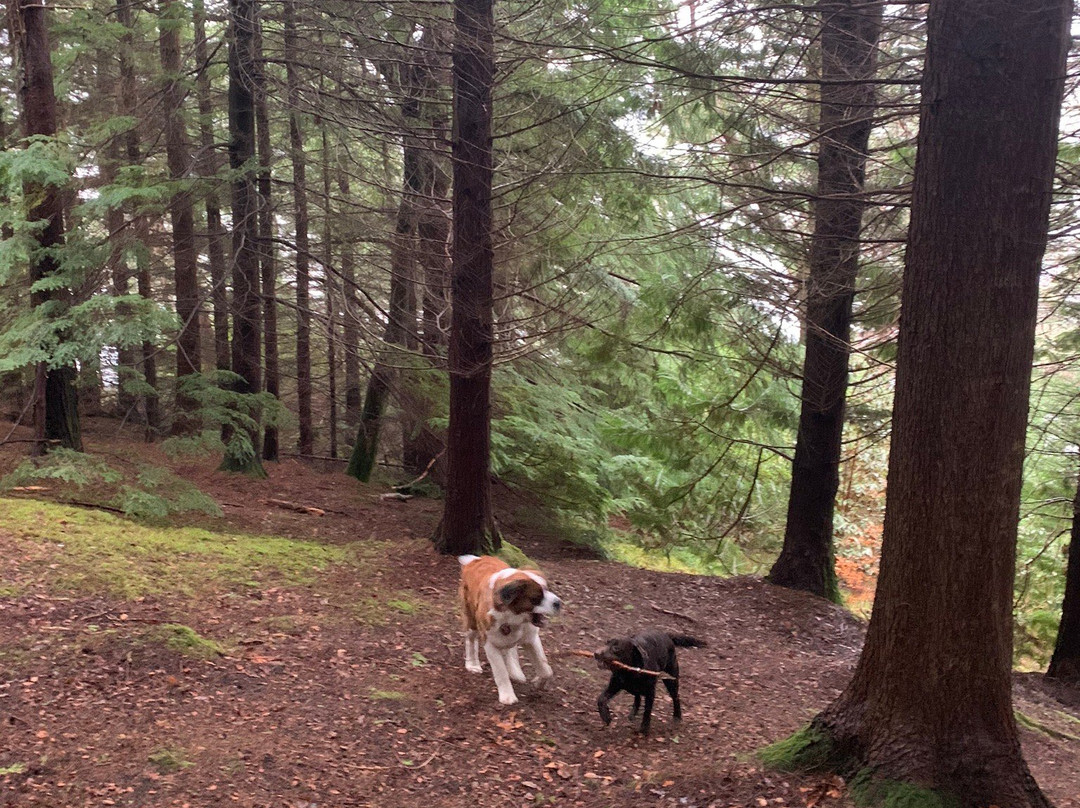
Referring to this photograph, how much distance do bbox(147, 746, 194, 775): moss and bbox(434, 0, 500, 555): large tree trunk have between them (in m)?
4.92

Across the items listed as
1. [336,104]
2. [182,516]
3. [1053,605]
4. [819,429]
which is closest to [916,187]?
[819,429]

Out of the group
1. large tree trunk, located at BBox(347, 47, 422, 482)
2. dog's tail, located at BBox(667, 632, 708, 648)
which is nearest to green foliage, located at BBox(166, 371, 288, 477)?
large tree trunk, located at BBox(347, 47, 422, 482)

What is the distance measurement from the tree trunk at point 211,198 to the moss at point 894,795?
31.1ft

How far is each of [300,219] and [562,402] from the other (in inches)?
226

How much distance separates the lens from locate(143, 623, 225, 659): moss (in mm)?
5754

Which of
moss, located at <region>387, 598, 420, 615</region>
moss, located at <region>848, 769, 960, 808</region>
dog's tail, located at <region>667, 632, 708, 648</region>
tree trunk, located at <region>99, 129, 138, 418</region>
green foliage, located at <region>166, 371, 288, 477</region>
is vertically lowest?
moss, located at <region>387, 598, 420, 615</region>

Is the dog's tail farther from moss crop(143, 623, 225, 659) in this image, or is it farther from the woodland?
moss crop(143, 623, 225, 659)

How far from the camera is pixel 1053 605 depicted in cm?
1358

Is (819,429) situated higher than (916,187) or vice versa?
(916,187)

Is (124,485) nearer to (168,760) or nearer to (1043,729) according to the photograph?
(168,760)

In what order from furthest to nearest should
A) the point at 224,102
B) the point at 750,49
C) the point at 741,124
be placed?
the point at 224,102 → the point at 741,124 → the point at 750,49

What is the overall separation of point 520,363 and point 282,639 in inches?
240

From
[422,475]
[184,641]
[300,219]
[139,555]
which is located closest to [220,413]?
[139,555]

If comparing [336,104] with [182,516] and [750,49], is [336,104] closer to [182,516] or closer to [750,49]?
[750,49]
